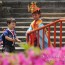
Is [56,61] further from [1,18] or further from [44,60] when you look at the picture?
[1,18]

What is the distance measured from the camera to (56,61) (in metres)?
3.24

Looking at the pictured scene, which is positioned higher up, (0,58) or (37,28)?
(0,58)

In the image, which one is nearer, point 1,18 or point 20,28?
point 20,28

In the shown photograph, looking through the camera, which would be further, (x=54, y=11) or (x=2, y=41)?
(x=54, y=11)

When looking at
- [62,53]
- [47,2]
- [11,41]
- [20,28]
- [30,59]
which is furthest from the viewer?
[47,2]

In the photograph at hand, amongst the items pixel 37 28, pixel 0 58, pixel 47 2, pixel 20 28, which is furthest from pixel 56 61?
pixel 47 2

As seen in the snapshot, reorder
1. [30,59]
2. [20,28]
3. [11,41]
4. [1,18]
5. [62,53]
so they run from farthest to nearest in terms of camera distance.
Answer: [1,18] → [20,28] → [11,41] → [62,53] → [30,59]

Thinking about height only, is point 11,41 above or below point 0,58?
below

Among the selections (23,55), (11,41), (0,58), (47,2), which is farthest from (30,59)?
(47,2)

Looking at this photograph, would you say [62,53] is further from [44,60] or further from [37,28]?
[37,28]

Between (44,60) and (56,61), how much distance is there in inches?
3.7

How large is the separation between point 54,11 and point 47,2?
0.81 metres

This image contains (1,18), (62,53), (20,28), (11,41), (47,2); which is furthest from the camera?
(47,2)

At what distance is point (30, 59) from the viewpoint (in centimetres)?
312
